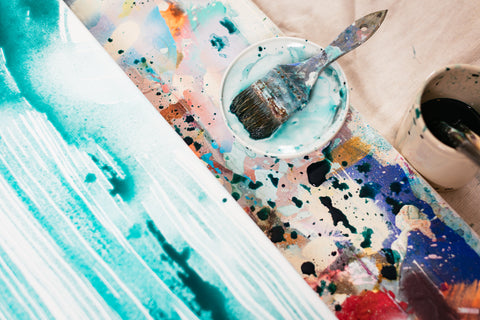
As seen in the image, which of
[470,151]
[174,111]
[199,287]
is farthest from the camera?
[174,111]

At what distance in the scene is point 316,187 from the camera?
573mm

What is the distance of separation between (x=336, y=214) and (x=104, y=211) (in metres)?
0.39

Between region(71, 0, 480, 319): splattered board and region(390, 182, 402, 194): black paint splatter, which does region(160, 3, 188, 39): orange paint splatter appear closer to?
region(71, 0, 480, 319): splattered board

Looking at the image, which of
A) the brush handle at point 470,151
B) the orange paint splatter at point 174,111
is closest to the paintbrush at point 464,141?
the brush handle at point 470,151

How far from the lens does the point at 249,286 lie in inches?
20.4

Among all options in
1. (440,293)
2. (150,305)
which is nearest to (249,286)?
(150,305)

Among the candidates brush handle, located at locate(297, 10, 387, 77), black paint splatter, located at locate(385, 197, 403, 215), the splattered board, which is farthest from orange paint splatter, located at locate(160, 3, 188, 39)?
black paint splatter, located at locate(385, 197, 403, 215)

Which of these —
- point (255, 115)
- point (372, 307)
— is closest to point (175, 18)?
point (255, 115)

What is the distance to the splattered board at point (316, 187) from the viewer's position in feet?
1.71

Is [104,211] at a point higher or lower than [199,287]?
higher

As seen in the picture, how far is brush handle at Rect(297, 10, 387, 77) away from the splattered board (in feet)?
0.39

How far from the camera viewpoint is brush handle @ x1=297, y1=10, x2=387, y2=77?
1.71 feet

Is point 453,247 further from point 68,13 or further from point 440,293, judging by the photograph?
point 68,13

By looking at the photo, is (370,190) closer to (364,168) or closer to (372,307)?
(364,168)
